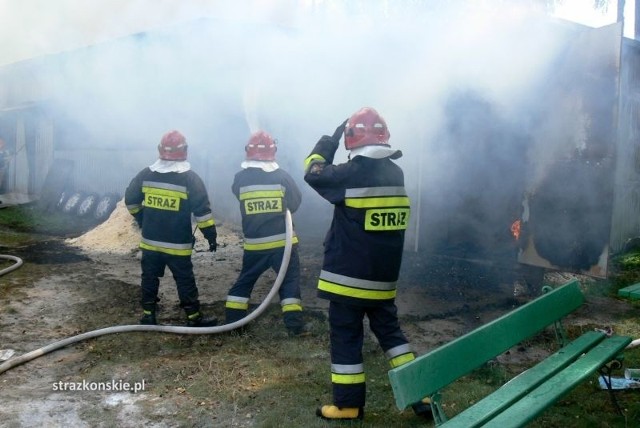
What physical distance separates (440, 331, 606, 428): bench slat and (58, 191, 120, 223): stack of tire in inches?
387

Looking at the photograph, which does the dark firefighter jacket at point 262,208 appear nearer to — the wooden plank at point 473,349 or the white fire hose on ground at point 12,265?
the wooden plank at point 473,349

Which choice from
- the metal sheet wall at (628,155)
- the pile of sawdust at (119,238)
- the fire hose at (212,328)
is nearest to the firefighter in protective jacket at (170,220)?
the fire hose at (212,328)

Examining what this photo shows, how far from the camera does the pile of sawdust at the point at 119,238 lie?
7.97 meters

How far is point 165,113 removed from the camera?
9.63 m

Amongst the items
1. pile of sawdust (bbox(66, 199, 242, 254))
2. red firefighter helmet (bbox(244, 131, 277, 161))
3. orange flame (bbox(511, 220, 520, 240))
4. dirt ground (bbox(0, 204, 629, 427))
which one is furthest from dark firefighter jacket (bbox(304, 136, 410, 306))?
pile of sawdust (bbox(66, 199, 242, 254))

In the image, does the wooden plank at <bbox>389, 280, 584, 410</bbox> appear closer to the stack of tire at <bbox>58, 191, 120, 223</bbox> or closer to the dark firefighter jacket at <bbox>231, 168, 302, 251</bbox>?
the dark firefighter jacket at <bbox>231, 168, 302, 251</bbox>

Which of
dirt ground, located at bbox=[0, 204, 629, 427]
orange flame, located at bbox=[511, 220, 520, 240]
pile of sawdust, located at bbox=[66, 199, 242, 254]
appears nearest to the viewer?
dirt ground, located at bbox=[0, 204, 629, 427]

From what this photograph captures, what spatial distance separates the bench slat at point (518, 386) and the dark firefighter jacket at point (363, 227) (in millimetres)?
839

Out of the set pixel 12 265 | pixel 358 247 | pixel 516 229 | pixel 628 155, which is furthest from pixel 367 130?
pixel 628 155

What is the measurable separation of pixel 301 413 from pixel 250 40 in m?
5.00

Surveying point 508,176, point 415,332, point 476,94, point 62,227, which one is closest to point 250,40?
point 476,94

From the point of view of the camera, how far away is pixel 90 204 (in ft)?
37.9

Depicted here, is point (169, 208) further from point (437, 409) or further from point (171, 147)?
point (437, 409)

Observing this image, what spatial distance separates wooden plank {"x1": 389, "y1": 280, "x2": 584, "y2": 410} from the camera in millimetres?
2101
